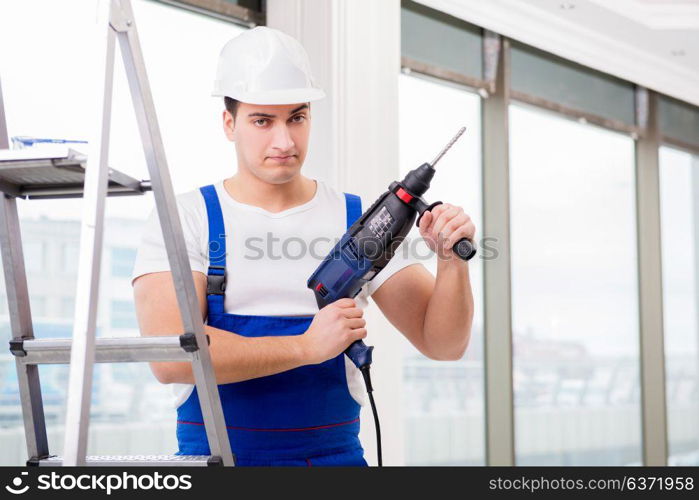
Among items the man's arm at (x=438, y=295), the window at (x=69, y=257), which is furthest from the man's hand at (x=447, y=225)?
the window at (x=69, y=257)

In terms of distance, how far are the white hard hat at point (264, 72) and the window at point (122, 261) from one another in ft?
4.22

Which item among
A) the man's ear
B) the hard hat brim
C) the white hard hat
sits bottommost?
the man's ear

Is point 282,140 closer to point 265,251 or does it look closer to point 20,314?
point 265,251

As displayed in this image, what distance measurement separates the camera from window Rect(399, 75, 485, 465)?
3.74m

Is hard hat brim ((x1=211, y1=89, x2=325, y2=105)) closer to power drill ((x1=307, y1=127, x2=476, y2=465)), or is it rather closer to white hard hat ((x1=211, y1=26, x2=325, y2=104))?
white hard hat ((x1=211, y1=26, x2=325, y2=104))

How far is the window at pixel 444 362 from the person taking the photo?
3736 millimetres

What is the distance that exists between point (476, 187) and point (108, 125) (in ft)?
10.3

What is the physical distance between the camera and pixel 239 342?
53.6 inches

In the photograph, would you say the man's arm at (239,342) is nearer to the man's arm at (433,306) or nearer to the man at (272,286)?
the man at (272,286)

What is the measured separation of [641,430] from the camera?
16.8 ft

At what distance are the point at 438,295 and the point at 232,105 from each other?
52 cm

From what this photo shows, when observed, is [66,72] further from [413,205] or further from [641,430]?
[641,430]

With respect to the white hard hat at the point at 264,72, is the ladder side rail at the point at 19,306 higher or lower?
lower

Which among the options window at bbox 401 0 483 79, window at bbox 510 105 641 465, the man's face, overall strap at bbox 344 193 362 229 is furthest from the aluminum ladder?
window at bbox 510 105 641 465
